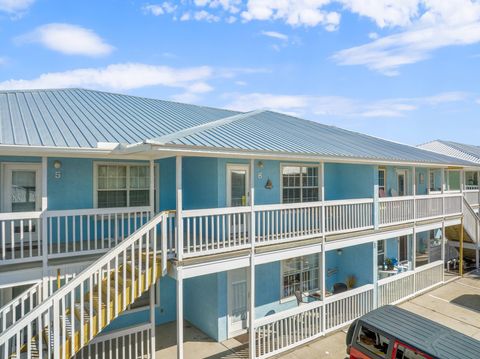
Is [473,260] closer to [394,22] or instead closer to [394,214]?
[394,214]

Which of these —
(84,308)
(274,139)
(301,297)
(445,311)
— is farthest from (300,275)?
(84,308)

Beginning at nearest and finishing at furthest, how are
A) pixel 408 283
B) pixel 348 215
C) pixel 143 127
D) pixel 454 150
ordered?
pixel 143 127 → pixel 348 215 → pixel 408 283 → pixel 454 150

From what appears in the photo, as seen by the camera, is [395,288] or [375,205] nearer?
[375,205]

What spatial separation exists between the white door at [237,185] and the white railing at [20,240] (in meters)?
5.08

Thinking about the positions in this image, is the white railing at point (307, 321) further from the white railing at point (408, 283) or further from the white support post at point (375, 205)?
the white support post at point (375, 205)

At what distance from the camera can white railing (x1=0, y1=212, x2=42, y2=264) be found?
6406 mm

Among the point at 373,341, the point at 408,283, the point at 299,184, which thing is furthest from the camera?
the point at 408,283

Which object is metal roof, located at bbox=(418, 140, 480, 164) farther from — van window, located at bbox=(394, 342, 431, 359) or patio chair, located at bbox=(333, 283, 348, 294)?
van window, located at bbox=(394, 342, 431, 359)

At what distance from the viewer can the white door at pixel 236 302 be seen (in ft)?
32.6

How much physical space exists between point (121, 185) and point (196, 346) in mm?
5305

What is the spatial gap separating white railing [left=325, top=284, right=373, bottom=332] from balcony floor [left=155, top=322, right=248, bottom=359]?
2937 millimetres

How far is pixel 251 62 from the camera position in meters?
13.7

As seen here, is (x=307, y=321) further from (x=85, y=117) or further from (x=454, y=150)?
(x=454, y=150)

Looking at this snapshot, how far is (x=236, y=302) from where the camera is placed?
10.1 m
